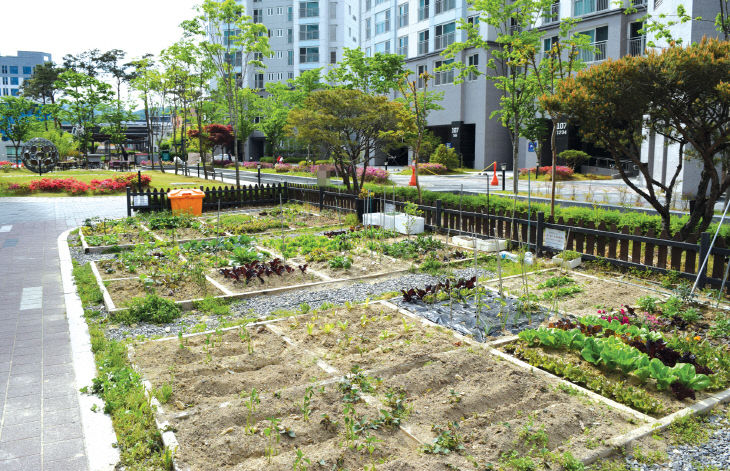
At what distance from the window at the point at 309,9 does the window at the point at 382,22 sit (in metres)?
19.7

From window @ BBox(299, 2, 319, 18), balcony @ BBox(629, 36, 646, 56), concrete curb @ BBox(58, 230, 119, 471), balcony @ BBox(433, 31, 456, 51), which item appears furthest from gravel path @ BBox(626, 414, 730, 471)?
window @ BBox(299, 2, 319, 18)

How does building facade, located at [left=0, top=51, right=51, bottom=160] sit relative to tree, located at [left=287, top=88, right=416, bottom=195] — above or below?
above

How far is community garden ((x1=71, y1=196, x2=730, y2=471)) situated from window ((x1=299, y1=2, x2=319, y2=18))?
2857 inches

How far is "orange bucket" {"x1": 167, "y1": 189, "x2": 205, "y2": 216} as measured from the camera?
17250 millimetres

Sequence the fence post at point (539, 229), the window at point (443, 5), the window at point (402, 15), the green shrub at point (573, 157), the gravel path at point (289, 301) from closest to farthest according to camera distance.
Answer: the gravel path at point (289, 301) → the fence post at point (539, 229) → the green shrub at point (573, 157) → the window at point (443, 5) → the window at point (402, 15)

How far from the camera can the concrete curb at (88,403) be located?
165 inches

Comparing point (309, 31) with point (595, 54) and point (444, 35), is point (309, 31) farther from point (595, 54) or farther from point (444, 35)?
point (595, 54)

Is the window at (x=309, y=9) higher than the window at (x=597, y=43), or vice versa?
the window at (x=309, y=9)

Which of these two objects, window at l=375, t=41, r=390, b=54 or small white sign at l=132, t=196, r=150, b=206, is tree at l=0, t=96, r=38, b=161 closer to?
window at l=375, t=41, r=390, b=54

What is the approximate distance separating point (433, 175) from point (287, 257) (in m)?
31.8

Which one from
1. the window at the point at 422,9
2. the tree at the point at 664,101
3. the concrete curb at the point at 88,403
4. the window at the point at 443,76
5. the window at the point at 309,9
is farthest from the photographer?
the window at the point at 309,9

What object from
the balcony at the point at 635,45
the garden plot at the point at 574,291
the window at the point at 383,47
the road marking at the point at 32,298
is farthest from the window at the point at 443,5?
the road marking at the point at 32,298

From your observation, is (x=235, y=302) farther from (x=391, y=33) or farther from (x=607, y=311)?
(x=391, y=33)

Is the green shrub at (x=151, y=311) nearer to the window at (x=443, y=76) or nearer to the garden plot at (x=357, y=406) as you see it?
the garden plot at (x=357, y=406)
